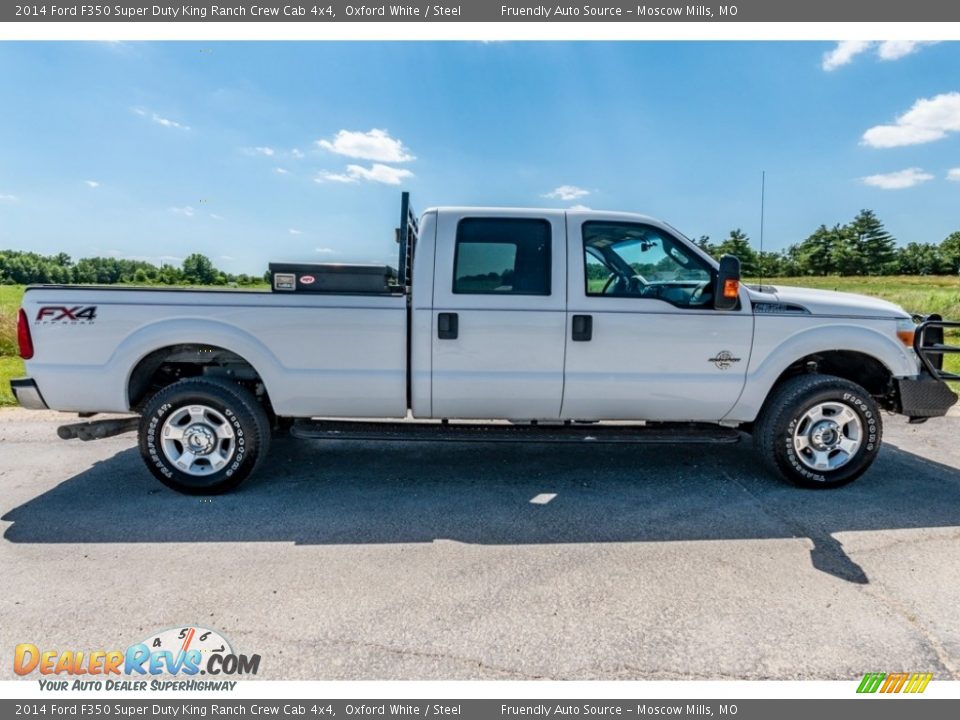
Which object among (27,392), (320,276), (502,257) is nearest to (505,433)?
(502,257)

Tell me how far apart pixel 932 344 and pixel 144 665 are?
563 centimetres

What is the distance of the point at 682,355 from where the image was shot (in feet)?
13.3

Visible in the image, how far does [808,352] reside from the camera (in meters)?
4.14

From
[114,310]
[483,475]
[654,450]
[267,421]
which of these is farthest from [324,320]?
[654,450]

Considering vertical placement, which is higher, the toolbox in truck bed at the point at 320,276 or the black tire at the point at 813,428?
the toolbox in truck bed at the point at 320,276

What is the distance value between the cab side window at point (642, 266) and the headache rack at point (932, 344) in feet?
5.75

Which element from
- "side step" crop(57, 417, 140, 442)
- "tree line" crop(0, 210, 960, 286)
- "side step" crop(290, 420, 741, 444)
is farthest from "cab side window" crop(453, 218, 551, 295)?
"tree line" crop(0, 210, 960, 286)

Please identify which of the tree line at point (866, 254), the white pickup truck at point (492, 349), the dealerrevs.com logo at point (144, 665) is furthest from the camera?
the tree line at point (866, 254)

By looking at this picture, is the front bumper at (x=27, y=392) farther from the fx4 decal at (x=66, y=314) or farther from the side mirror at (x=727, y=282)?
the side mirror at (x=727, y=282)

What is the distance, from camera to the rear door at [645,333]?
13.2 ft

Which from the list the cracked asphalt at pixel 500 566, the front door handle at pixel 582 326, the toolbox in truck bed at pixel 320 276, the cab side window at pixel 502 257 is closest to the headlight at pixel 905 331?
the cracked asphalt at pixel 500 566

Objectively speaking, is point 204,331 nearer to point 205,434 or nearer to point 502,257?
point 205,434

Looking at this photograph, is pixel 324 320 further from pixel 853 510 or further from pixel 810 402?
pixel 853 510

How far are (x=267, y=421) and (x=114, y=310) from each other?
4.25 feet
